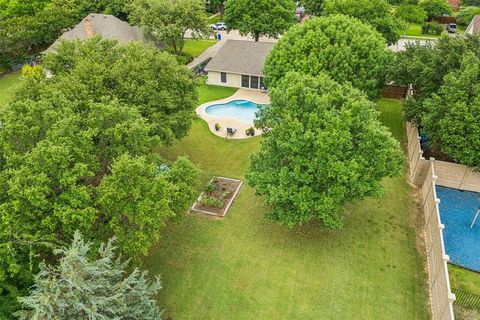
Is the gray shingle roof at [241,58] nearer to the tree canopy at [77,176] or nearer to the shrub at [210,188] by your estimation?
the shrub at [210,188]

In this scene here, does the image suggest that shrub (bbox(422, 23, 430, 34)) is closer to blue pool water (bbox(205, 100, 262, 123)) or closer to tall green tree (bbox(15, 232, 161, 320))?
blue pool water (bbox(205, 100, 262, 123))

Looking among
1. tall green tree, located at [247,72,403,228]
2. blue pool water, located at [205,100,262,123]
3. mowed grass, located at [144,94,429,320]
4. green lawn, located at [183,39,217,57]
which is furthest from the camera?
green lawn, located at [183,39,217,57]

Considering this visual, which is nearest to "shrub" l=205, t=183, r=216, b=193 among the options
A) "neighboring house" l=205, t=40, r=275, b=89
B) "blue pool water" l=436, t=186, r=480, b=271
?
"blue pool water" l=436, t=186, r=480, b=271

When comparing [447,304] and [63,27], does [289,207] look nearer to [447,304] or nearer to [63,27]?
[447,304]

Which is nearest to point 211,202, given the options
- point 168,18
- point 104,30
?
point 168,18

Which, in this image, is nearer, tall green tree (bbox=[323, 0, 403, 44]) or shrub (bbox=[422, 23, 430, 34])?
tall green tree (bbox=[323, 0, 403, 44])

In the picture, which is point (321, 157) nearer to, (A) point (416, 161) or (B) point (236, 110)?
(A) point (416, 161)

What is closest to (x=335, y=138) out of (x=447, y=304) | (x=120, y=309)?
(x=447, y=304)

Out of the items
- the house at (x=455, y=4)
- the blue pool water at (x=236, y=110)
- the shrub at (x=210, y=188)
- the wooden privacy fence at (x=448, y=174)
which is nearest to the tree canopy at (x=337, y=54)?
the blue pool water at (x=236, y=110)
